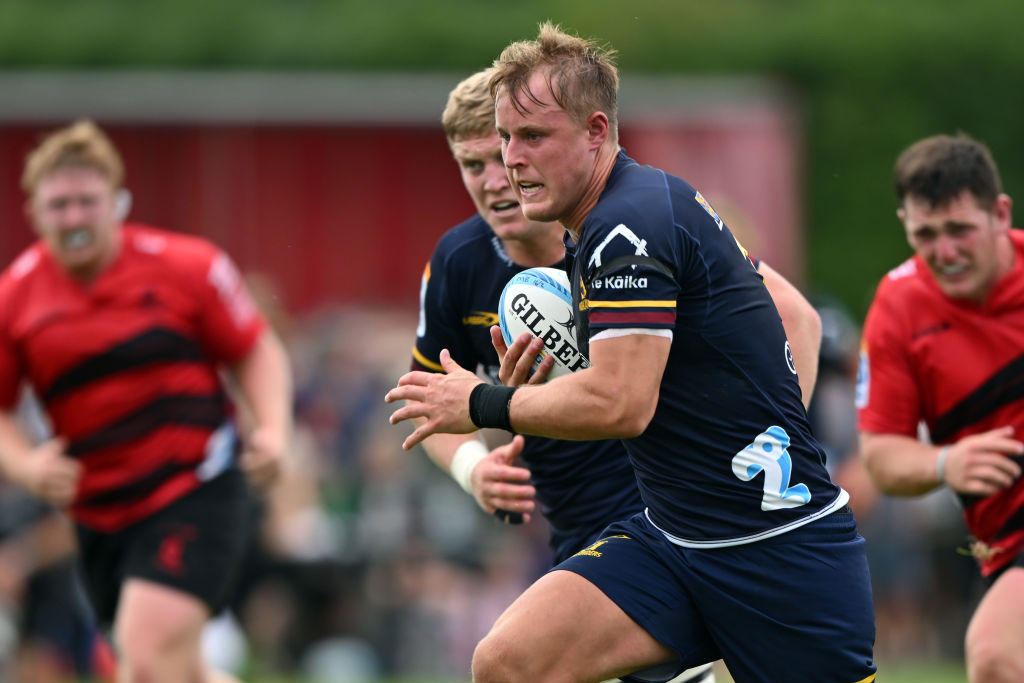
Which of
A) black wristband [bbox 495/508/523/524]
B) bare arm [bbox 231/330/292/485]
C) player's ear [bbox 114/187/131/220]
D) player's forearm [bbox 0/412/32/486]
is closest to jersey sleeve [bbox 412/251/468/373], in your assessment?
black wristband [bbox 495/508/523/524]

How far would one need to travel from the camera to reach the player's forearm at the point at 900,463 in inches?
223

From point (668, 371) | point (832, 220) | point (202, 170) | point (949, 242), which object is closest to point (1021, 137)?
point (832, 220)

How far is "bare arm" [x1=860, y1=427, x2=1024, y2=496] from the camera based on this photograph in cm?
538

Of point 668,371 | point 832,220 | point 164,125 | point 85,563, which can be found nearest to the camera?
point 668,371

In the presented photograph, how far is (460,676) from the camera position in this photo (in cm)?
1057

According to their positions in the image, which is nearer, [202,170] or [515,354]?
[515,354]

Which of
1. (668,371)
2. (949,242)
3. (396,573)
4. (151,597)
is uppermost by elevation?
(949,242)

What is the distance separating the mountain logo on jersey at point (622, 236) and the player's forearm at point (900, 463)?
2.13 metres

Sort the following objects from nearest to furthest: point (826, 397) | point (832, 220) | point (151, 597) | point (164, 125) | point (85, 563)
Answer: point (151, 597) → point (85, 563) → point (826, 397) → point (164, 125) → point (832, 220)

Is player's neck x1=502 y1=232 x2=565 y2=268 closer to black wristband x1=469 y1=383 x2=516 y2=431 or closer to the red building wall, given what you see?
black wristband x1=469 y1=383 x2=516 y2=431

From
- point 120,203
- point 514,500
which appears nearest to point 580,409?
point 514,500

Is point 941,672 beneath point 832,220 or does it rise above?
beneath

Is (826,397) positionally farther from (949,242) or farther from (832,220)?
(832,220)

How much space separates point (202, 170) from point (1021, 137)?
40.2 feet
